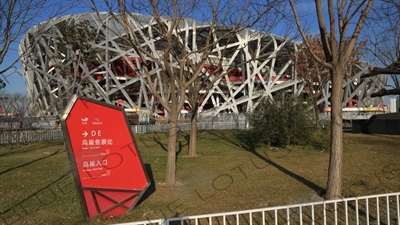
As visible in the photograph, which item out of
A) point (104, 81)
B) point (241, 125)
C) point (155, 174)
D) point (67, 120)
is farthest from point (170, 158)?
point (104, 81)

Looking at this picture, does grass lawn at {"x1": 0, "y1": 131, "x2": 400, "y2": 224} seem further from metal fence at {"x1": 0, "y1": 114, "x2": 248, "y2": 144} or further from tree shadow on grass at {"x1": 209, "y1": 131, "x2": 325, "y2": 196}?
metal fence at {"x1": 0, "y1": 114, "x2": 248, "y2": 144}

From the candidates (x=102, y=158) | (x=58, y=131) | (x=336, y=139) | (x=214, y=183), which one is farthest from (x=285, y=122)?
(x=58, y=131)

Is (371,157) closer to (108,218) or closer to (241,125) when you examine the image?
(108,218)

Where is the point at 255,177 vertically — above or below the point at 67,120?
below

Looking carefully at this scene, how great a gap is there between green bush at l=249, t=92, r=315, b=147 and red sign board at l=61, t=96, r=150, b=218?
29.8 feet

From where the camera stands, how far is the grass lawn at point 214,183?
6.59 meters

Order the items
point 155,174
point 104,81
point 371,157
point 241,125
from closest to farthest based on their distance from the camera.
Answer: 1. point 155,174
2. point 371,157
3. point 241,125
4. point 104,81

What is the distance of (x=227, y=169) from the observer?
34.1 ft

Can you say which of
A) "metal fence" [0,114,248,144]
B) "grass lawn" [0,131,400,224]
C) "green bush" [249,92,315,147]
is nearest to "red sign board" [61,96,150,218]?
"grass lawn" [0,131,400,224]

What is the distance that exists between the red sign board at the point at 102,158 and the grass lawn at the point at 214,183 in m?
0.28

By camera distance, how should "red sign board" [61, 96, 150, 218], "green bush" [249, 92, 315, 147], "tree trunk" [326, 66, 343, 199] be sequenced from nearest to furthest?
"red sign board" [61, 96, 150, 218], "tree trunk" [326, 66, 343, 199], "green bush" [249, 92, 315, 147]

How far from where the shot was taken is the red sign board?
5.81m

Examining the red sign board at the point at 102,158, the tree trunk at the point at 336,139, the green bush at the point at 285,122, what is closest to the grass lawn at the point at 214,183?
the red sign board at the point at 102,158

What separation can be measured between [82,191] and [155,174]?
4240 mm
